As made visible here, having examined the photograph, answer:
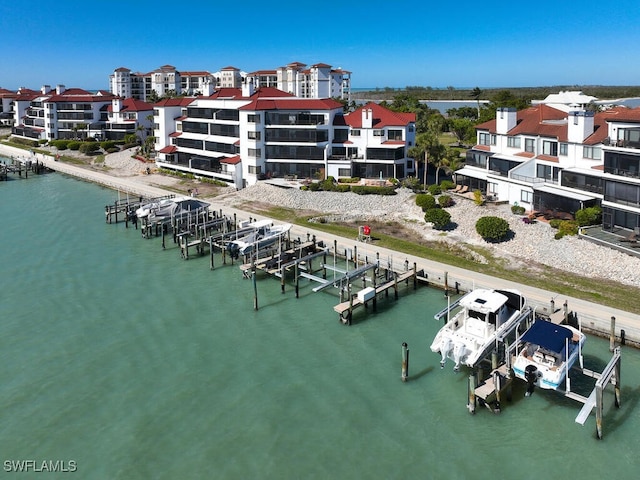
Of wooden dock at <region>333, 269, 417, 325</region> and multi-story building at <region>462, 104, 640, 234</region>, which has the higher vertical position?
multi-story building at <region>462, 104, 640, 234</region>

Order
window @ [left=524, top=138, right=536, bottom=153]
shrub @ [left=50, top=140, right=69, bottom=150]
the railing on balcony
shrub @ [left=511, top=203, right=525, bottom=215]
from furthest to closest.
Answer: shrub @ [left=50, top=140, right=69, bottom=150] < window @ [left=524, top=138, right=536, bottom=153] < the railing on balcony < shrub @ [left=511, top=203, right=525, bottom=215]

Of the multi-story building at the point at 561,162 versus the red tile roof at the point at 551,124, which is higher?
the red tile roof at the point at 551,124

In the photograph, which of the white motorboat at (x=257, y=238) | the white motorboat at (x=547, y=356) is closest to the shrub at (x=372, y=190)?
the white motorboat at (x=257, y=238)

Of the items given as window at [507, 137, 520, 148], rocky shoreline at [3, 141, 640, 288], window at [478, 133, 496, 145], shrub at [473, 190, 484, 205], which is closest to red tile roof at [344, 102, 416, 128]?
window at [478, 133, 496, 145]

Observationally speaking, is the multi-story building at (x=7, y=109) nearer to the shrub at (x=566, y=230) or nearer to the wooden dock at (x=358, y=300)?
the wooden dock at (x=358, y=300)

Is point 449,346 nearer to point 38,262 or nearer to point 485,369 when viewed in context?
point 485,369

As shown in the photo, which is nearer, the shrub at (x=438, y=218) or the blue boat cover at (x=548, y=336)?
the blue boat cover at (x=548, y=336)

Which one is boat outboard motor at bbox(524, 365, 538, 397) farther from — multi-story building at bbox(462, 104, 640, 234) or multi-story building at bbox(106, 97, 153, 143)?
multi-story building at bbox(106, 97, 153, 143)
